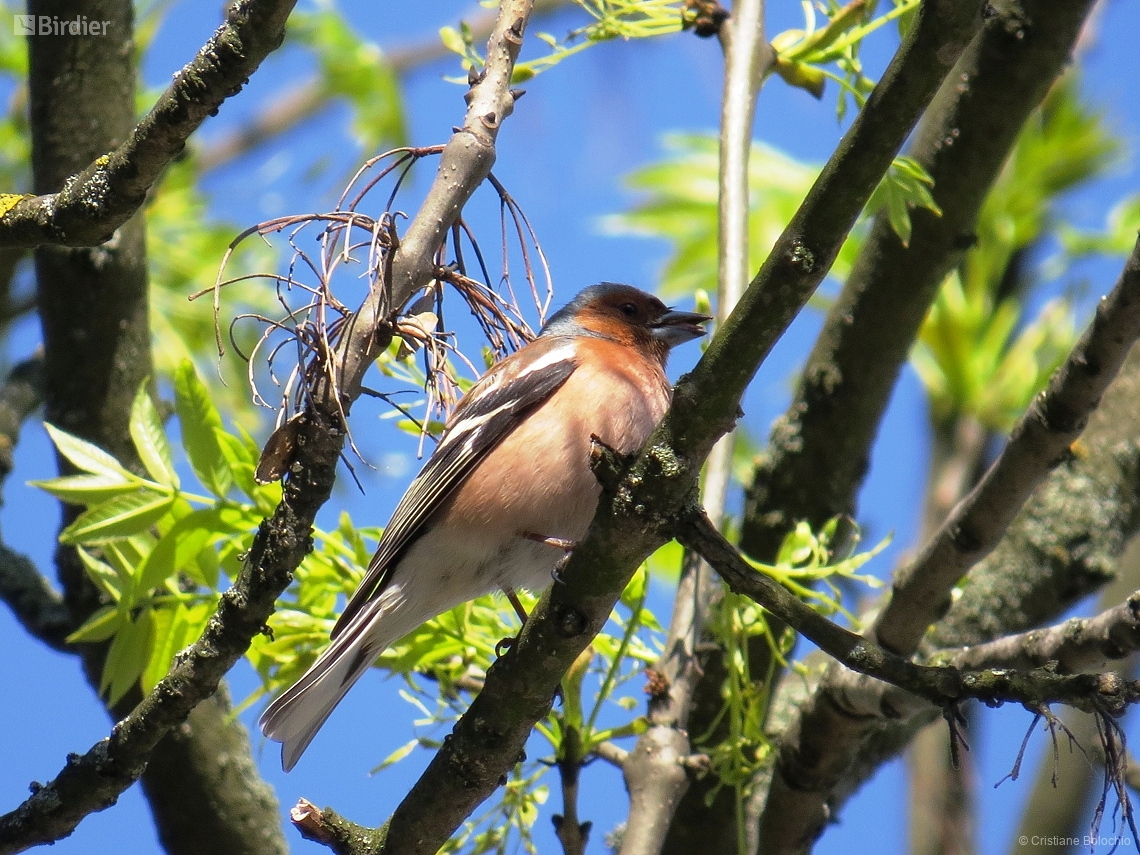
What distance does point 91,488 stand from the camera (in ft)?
12.4

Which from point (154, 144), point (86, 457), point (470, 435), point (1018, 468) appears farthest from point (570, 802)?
point (154, 144)

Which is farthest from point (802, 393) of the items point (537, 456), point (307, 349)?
point (307, 349)

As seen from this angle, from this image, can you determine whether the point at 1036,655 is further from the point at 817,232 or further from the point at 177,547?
the point at 177,547

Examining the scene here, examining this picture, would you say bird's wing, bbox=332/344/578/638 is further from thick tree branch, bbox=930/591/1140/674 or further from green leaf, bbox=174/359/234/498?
thick tree branch, bbox=930/591/1140/674

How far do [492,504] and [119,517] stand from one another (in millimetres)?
1269

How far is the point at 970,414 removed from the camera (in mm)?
6871

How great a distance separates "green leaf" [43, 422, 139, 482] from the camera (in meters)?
3.79

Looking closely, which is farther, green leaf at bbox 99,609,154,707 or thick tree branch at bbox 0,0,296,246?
green leaf at bbox 99,609,154,707

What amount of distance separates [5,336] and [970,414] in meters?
5.53

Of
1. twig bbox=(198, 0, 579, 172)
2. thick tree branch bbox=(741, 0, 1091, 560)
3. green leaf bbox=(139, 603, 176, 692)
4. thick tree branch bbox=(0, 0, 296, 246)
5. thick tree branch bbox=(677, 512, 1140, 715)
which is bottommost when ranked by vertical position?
thick tree branch bbox=(677, 512, 1140, 715)

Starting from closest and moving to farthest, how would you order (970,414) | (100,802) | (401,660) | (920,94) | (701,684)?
1. (920,94)
2. (100,802)
3. (401,660)
4. (701,684)
5. (970,414)

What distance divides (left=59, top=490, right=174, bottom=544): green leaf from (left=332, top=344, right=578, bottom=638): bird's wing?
725mm

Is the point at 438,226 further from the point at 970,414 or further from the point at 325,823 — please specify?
the point at 970,414

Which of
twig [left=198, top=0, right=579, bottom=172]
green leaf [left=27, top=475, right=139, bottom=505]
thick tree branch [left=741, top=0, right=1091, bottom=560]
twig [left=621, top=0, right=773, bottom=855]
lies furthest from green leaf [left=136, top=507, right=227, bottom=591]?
twig [left=198, top=0, right=579, bottom=172]
